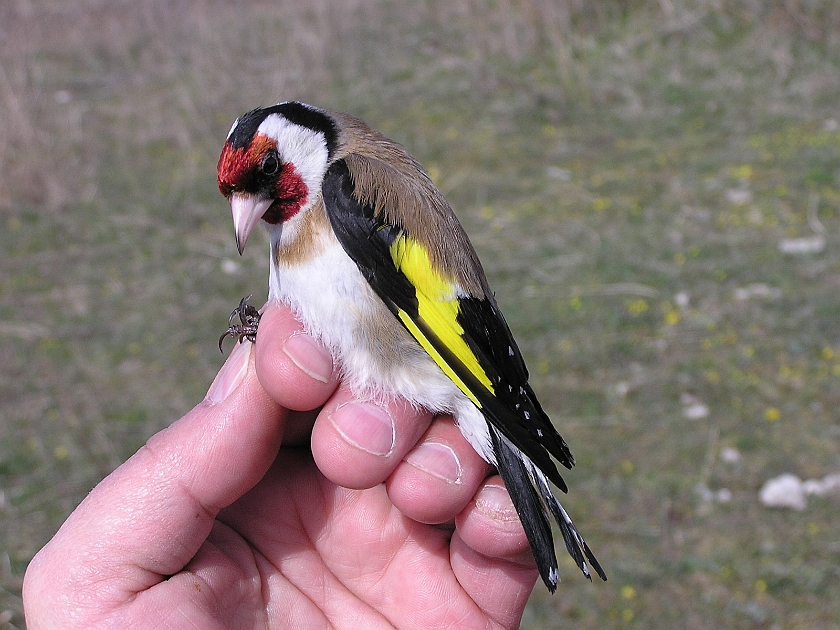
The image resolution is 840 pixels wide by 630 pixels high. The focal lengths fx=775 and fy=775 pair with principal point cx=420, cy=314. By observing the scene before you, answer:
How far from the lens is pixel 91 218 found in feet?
24.0

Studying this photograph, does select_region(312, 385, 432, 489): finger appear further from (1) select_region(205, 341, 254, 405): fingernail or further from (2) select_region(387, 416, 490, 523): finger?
(1) select_region(205, 341, 254, 405): fingernail

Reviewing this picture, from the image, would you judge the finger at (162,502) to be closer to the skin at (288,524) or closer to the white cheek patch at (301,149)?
the skin at (288,524)

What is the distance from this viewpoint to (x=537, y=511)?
6.77ft

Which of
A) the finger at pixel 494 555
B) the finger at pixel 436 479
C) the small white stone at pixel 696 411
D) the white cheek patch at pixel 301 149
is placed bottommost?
the small white stone at pixel 696 411

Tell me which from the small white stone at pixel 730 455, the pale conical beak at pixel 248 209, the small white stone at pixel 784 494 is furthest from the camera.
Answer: the small white stone at pixel 730 455

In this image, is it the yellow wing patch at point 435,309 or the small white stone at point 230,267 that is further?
the small white stone at point 230,267

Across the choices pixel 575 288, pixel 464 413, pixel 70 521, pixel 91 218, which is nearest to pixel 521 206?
pixel 575 288

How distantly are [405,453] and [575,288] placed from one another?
11.7 feet

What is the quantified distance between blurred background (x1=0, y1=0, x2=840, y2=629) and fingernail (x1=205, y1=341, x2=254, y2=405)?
6.20 feet

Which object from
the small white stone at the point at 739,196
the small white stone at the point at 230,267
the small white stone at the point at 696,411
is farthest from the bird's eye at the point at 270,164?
the small white stone at the point at 739,196

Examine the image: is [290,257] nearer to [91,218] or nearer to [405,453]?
[405,453]

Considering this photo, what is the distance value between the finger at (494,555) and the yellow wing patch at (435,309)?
1.02ft

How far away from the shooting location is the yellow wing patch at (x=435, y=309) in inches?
79.2

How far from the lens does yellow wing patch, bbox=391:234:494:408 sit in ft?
6.60
